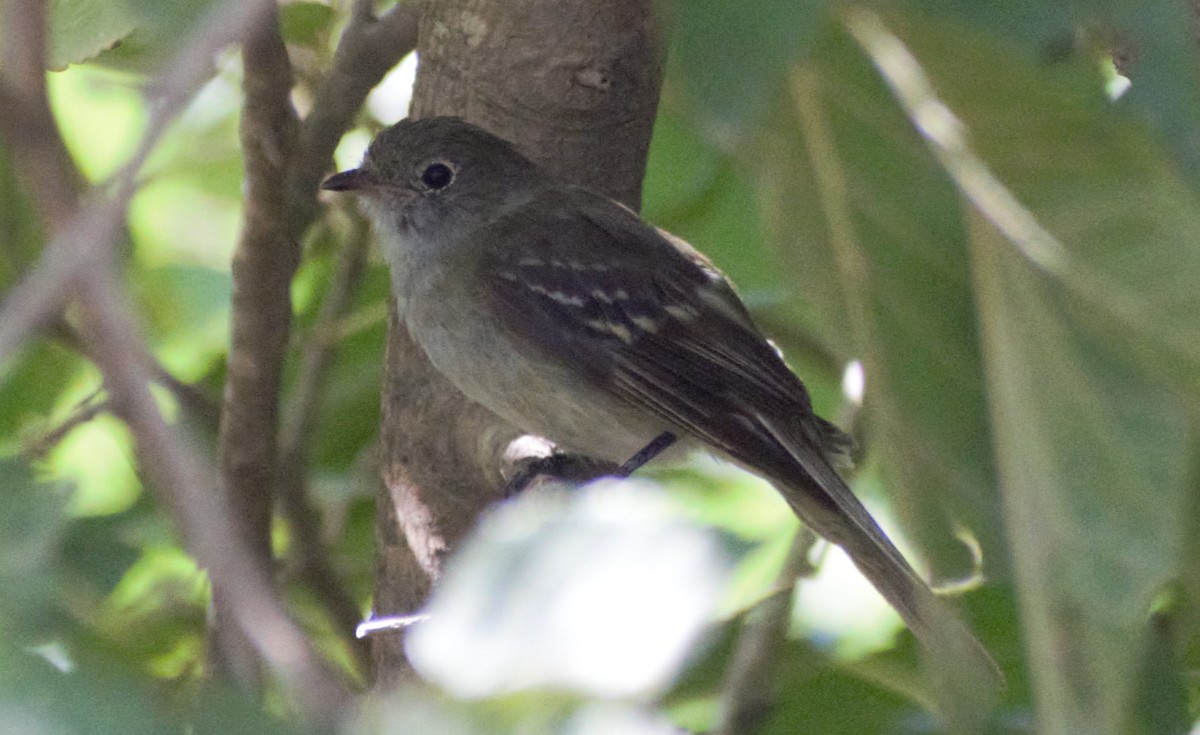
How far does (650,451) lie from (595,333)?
31cm

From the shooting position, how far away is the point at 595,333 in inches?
144

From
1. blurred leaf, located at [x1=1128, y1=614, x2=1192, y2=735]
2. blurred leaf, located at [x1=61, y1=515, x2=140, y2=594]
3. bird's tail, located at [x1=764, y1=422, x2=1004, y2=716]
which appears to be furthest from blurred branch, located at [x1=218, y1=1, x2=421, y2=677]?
blurred leaf, located at [x1=1128, y1=614, x2=1192, y2=735]

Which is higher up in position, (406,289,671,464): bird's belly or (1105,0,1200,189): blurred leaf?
(1105,0,1200,189): blurred leaf

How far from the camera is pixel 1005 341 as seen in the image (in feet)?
4.30

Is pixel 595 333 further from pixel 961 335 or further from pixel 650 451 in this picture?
pixel 961 335

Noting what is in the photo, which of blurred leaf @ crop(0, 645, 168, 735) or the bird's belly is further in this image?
the bird's belly

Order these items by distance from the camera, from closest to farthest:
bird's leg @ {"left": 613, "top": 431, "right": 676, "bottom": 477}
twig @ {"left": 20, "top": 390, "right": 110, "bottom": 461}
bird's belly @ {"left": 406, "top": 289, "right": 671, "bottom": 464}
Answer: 1. twig @ {"left": 20, "top": 390, "right": 110, "bottom": 461}
2. bird's belly @ {"left": 406, "top": 289, "right": 671, "bottom": 464}
3. bird's leg @ {"left": 613, "top": 431, "right": 676, "bottom": 477}

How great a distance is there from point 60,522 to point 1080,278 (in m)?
0.84

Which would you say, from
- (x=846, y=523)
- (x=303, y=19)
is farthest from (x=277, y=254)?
(x=846, y=523)

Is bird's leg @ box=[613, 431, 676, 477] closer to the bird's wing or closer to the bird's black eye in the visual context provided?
the bird's wing

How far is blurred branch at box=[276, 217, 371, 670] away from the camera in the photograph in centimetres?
388

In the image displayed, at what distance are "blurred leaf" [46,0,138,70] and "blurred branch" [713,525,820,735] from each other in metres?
1.36

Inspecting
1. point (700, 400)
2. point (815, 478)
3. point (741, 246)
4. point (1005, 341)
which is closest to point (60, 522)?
point (1005, 341)

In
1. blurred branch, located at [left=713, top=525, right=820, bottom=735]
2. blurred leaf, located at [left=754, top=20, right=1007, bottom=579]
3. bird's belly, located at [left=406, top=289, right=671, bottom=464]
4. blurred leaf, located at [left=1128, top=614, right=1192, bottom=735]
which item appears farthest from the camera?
bird's belly, located at [left=406, top=289, right=671, bottom=464]
